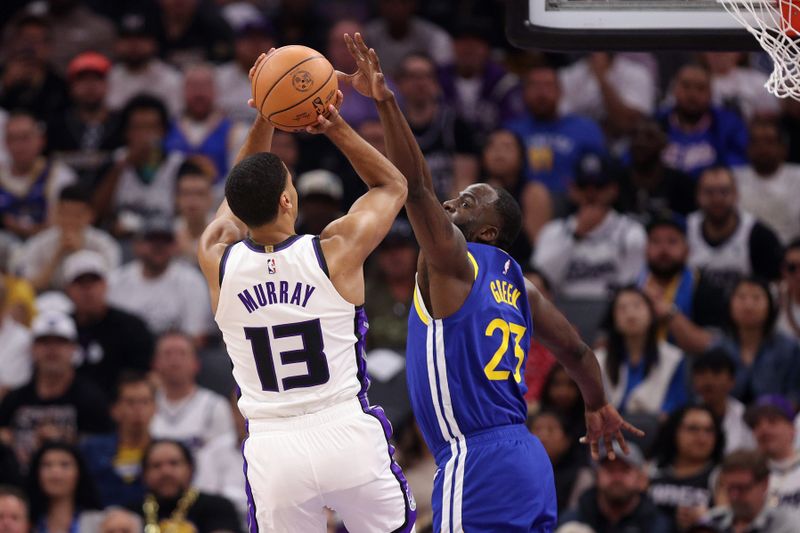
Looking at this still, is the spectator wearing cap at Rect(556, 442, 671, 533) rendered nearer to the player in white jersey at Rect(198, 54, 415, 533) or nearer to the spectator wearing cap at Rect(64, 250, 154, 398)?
the player in white jersey at Rect(198, 54, 415, 533)

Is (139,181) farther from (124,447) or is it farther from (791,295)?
(791,295)

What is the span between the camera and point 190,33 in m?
14.9

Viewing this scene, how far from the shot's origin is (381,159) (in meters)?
6.02

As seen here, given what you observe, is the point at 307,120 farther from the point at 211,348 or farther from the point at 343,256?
the point at 211,348

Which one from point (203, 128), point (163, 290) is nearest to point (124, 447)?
point (163, 290)

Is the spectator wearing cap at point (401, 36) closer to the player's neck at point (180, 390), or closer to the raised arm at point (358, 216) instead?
the player's neck at point (180, 390)

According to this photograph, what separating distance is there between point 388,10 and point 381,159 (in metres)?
8.72

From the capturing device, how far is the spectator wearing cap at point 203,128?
13.4m

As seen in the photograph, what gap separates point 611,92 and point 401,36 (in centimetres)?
245

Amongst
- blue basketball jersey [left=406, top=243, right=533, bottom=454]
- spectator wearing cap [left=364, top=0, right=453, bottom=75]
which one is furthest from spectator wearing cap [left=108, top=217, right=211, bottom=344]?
blue basketball jersey [left=406, top=243, right=533, bottom=454]

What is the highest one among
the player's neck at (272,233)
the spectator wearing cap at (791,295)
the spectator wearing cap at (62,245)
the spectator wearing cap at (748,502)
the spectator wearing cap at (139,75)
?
the spectator wearing cap at (139,75)

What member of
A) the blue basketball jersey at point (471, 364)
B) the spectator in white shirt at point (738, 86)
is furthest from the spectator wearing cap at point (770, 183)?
the blue basketball jersey at point (471, 364)

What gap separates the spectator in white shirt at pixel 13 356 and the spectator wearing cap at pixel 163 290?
2.73ft

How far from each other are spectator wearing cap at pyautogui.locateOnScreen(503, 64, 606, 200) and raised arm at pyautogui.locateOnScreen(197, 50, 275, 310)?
6.48 m
